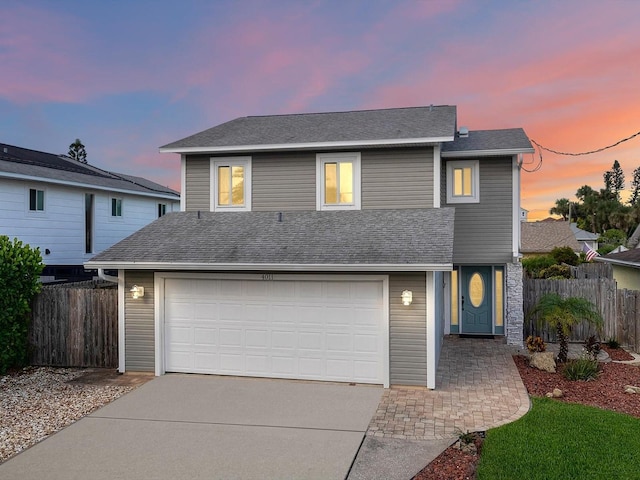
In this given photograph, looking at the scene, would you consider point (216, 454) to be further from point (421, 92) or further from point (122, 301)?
point (421, 92)

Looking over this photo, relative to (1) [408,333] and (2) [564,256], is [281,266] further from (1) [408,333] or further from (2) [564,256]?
(2) [564,256]

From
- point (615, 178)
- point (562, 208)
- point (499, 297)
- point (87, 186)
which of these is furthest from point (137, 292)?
point (615, 178)

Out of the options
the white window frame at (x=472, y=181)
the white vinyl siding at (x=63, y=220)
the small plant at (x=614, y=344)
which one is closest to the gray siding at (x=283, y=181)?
the white window frame at (x=472, y=181)

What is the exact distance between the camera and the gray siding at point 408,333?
30.6 ft

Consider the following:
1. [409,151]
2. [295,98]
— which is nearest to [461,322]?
[409,151]

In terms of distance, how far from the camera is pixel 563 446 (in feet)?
20.8

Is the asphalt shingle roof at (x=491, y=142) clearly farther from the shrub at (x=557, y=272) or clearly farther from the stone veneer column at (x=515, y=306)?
the shrub at (x=557, y=272)

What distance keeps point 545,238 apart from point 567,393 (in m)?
33.2

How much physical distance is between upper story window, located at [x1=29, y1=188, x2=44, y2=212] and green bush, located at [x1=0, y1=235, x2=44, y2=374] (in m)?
5.46

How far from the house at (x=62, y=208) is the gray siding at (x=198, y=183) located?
19.5ft

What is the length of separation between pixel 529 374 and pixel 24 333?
37.2 feet

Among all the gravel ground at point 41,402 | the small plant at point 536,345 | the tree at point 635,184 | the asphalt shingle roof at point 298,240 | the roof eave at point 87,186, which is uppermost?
the tree at point 635,184

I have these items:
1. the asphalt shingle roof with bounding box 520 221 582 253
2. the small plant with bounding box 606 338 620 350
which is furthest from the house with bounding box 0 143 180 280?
the asphalt shingle roof with bounding box 520 221 582 253

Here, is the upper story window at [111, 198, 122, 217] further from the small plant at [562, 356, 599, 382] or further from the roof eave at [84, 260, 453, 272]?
the small plant at [562, 356, 599, 382]
